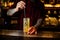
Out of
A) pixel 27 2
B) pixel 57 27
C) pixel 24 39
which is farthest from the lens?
pixel 57 27

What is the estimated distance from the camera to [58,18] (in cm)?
279

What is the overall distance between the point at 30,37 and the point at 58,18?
136 centimetres

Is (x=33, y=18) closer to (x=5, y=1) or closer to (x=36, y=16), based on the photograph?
(x=36, y=16)

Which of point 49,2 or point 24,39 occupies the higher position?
point 49,2

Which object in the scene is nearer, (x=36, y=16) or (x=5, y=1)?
(x=36, y=16)

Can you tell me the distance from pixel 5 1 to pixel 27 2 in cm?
70

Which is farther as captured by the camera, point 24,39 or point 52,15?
point 52,15

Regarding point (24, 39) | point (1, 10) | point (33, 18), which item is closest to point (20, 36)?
point (24, 39)

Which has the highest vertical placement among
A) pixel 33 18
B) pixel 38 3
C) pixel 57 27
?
pixel 38 3

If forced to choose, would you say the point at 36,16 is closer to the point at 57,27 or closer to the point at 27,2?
the point at 27,2

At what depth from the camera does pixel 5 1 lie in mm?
2742

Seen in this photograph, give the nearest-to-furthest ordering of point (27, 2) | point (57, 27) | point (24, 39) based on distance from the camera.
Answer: point (24, 39)
point (27, 2)
point (57, 27)

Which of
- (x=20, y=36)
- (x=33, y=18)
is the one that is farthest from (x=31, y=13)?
(x=20, y=36)

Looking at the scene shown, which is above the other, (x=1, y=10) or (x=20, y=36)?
(x=1, y=10)
